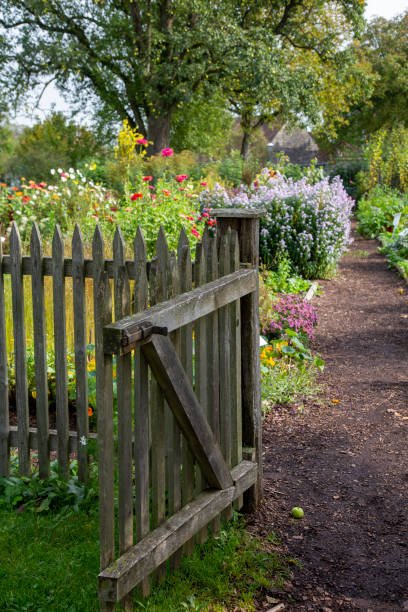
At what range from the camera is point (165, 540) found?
8.19 feet

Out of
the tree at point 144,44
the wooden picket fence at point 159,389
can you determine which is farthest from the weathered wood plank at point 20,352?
the tree at point 144,44

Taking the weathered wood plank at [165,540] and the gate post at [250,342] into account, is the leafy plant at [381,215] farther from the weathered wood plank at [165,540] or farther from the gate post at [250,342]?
the weathered wood plank at [165,540]

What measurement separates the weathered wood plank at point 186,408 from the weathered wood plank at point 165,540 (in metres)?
0.09

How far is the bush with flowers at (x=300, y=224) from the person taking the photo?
10.1 metres

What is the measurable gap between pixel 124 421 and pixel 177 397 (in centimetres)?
32

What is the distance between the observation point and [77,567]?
9.03 ft

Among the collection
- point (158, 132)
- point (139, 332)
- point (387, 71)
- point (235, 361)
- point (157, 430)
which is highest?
point (387, 71)

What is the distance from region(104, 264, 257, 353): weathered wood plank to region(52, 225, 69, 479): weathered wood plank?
3.18 feet

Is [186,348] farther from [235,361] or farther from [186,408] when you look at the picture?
[235,361]

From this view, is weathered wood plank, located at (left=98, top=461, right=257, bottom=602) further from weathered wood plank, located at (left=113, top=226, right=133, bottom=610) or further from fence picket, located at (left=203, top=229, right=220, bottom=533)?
fence picket, located at (left=203, top=229, right=220, bottom=533)

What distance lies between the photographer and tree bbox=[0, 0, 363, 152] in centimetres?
2038

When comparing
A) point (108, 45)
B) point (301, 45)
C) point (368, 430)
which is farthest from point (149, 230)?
point (301, 45)

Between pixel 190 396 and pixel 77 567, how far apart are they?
93cm

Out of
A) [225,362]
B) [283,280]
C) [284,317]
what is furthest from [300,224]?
[225,362]
